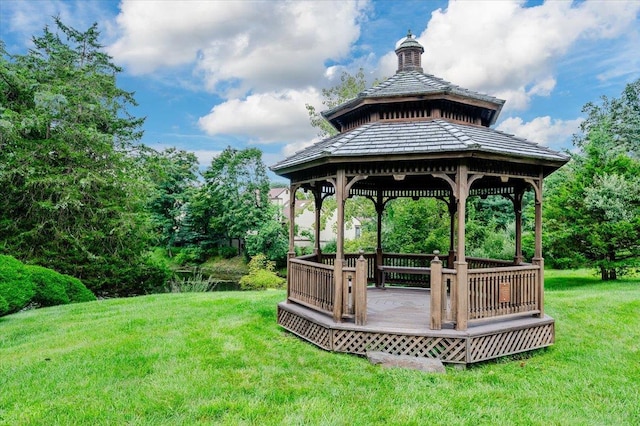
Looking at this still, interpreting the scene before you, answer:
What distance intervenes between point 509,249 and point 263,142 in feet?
73.6

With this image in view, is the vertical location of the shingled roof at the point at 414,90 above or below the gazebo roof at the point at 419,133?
above

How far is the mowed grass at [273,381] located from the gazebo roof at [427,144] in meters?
3.06

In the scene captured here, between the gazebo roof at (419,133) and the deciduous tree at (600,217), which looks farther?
the deciduous tree at (600,217)

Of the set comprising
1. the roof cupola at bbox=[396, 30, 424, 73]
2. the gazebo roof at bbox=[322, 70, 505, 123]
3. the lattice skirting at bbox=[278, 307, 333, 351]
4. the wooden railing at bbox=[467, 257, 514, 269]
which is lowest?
the lattice skirting at bbox=[278, 307, 333, 351]

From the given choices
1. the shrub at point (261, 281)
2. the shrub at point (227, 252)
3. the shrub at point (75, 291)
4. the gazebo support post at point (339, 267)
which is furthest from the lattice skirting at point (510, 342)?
the shrub at point (227, 252)

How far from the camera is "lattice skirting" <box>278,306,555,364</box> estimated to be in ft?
17.6

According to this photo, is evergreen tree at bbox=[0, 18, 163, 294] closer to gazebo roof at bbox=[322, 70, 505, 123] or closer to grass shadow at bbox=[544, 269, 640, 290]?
gazebo roof at bbox=[322, 70, 505, 123]

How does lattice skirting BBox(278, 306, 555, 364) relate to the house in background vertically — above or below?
below

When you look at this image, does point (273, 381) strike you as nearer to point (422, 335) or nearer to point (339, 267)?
point (339, 267)

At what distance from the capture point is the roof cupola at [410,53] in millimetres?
8453

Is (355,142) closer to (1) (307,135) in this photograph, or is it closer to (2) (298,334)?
(2) (298,334)

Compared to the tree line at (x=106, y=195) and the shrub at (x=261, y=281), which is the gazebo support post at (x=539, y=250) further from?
the shrub at (x=261, y=281)

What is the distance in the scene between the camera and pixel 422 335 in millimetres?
5453

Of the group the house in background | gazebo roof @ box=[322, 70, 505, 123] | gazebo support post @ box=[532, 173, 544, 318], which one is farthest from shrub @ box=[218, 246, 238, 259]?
gazebo support post @ box=[532, 173, 544, 318]
